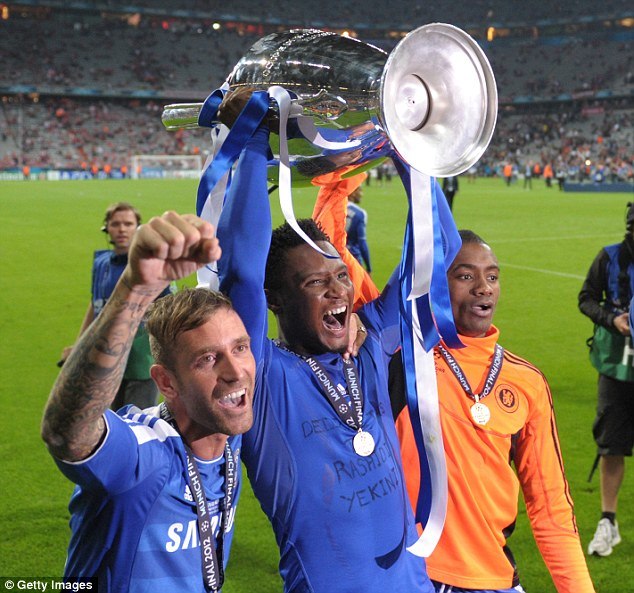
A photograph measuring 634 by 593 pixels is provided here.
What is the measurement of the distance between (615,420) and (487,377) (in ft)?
7.11

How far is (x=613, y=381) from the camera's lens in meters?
4.56

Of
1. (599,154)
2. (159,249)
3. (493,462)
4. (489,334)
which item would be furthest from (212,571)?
(599,154)

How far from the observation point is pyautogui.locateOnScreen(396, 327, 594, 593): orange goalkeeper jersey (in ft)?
8.10

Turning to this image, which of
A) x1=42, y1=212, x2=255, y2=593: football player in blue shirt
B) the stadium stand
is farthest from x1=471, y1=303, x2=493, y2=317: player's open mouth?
the stadium stand

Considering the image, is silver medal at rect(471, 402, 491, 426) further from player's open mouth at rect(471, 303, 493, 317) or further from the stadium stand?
the stadium stand

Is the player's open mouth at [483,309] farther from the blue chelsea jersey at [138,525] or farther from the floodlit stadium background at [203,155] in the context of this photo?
the floodlit stadium background at [203,155]

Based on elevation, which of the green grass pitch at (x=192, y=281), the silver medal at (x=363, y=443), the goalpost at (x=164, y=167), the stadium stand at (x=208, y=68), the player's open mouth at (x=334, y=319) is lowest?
the green grass pitch at (x=192, y=281)

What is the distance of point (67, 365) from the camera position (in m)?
1.60

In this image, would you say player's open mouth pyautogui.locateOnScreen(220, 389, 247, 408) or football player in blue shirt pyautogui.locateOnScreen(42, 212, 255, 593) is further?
player's open mouth pyautogui.locateOnScreen(220, 389, 247, 408)

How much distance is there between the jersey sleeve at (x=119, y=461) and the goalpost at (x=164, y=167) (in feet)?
145

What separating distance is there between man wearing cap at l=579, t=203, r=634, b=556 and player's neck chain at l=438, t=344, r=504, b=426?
6.00 feet

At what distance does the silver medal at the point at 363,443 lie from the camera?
221 centimetres

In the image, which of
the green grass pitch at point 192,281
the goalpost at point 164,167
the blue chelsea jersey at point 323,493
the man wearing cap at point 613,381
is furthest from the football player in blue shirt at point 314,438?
the goalpost at point 164,167

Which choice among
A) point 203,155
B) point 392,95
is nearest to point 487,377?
point 392,95
